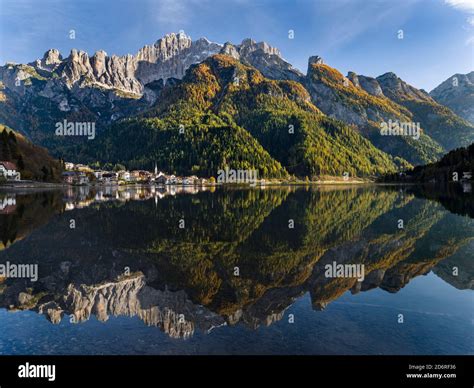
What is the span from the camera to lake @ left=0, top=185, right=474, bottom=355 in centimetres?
1395

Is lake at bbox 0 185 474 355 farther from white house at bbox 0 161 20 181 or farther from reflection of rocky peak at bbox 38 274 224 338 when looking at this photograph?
white house at bbox 0 161 20 181

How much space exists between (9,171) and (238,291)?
15140 centimetres

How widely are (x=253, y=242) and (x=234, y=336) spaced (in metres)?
17.7

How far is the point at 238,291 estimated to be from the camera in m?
19.5

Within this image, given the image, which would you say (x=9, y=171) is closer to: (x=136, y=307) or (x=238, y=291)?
(x=136, y=307)

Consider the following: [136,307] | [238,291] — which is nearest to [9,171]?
[136,307]

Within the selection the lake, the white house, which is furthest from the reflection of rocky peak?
the white house

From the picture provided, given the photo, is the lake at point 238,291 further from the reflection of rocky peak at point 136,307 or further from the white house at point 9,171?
the white house at point 9,171

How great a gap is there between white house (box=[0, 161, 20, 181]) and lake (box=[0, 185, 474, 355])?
395ft

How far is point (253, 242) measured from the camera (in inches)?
1249
